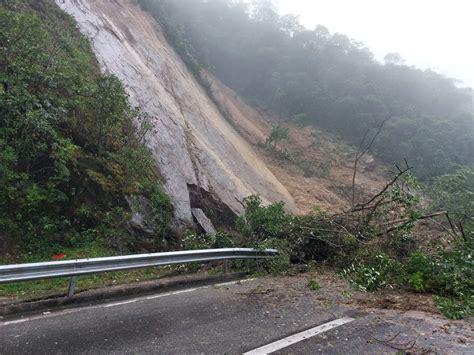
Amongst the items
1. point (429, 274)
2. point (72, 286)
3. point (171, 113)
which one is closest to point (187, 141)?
point (171, 113)

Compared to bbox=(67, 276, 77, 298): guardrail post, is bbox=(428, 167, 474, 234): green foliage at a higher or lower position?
higher

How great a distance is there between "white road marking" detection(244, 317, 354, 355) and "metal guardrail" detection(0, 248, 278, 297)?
7.07 feet

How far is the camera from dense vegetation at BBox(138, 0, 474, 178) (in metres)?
34.8

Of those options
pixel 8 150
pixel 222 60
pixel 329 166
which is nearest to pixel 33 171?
pixel 8 150

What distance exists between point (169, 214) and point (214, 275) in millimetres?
2672

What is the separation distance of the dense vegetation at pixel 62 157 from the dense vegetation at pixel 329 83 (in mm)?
25857

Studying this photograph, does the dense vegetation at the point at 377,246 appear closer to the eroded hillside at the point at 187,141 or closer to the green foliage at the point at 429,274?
the green foliage at the point at 429,274

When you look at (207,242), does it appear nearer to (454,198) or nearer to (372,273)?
(372,273)

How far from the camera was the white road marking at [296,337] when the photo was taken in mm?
3594

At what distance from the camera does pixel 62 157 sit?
703cm

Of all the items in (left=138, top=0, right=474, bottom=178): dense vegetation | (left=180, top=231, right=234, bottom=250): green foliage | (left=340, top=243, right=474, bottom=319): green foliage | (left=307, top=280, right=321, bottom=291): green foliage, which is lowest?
(left=180, top=231, right=234, bottom=250): green foliage

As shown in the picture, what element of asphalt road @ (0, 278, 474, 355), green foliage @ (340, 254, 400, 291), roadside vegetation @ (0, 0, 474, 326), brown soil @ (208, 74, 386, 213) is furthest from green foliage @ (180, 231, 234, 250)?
brown soil @ (208, 74, 386, 213)

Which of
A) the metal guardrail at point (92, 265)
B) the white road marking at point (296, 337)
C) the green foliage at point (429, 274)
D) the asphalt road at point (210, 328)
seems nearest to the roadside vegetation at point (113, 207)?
the green foliage at point (429, 274)

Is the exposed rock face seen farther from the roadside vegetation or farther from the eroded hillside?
the roadside vegetation
